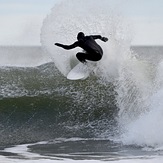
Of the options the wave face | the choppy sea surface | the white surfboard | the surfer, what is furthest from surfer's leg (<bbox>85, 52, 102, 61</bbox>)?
the wave face

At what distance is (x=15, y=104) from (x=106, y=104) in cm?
307

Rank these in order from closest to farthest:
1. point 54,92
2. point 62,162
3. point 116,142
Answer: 1. point 62,162
2. point 116,142
3. point 54,92

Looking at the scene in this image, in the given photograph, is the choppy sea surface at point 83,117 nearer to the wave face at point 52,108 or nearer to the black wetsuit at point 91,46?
the wave face at point 52,108

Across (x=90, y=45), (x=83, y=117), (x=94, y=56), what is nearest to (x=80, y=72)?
(x=83, y=117)

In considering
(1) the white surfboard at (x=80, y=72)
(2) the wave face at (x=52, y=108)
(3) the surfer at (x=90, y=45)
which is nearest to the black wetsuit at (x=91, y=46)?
(3) the surfer at (x=90, y=45)

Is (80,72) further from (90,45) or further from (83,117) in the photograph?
(90,45)

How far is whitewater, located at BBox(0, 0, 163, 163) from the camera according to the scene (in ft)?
35.8

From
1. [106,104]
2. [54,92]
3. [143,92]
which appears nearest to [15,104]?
[54,92]

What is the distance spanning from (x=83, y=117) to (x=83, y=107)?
0.80 metres

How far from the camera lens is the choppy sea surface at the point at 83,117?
1067 cm

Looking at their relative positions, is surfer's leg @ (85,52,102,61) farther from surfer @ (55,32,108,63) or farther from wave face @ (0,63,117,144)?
wave face @ (0,63,117,144)

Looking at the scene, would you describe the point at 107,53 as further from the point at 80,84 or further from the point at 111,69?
the point at 80,84

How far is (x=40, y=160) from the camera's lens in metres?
9.53

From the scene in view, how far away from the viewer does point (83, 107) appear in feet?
51.3
